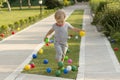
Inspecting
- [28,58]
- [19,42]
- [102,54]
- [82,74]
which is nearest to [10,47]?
[19,42]

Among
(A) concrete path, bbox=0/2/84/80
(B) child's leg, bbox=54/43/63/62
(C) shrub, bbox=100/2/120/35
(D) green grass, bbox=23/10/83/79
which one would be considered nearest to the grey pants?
(B) child's leg, bbox=54/43/63/62

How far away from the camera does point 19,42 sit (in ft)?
54.5

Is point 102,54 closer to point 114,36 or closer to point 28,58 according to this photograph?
point 28,58

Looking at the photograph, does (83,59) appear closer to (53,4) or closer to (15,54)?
(15,54)

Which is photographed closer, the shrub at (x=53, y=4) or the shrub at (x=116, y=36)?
the shrub at (x=116, y=36)

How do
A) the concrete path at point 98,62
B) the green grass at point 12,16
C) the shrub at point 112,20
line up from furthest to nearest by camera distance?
the green grass at point 12,16, the shrub at point 112,20, the concrete path at point 98,62

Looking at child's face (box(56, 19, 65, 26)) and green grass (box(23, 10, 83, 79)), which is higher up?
child's face (box(56, 19, 65, 26))

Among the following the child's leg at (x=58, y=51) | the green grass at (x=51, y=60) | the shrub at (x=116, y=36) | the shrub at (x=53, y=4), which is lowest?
the shrub at (x=53, y=4)

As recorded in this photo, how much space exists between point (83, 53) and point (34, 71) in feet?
10.3

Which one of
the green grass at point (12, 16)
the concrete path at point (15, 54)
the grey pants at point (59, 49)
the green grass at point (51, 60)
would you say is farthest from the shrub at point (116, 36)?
the green grass at point (12, 16)

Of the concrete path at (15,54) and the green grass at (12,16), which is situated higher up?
the concrete path at (15,54)

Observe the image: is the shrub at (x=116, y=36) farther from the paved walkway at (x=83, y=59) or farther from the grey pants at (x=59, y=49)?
the grey pants at (x=59, y=49)

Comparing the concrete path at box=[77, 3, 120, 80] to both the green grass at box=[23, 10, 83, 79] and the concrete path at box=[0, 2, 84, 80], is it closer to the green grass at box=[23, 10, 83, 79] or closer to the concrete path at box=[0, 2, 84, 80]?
the green grass at box=[23, 10, 83, 79]

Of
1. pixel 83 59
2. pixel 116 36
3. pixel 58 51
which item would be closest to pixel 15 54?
pixel 83 59
